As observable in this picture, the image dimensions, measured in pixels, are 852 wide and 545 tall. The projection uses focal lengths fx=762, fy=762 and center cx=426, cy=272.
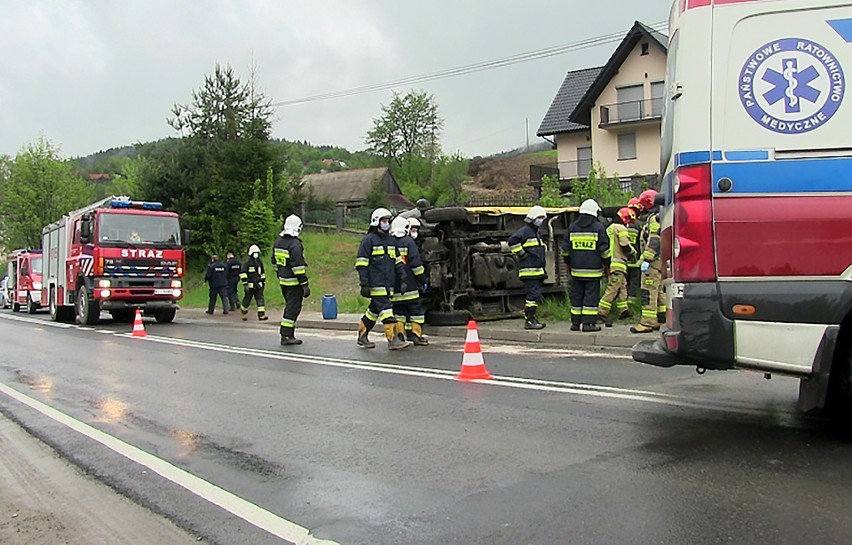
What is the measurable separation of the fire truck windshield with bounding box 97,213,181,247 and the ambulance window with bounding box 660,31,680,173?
15.8 meters

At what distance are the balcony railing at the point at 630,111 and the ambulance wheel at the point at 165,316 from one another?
28.8m

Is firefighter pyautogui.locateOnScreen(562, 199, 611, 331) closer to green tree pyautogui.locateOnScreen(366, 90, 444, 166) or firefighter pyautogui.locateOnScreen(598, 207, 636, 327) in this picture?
firefighter pyautogui.locateOnScreen(598, 207, 636, 327)

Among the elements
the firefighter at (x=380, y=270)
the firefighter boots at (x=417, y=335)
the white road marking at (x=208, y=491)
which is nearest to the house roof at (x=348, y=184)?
the firefighter boots at (x=417, y=335)

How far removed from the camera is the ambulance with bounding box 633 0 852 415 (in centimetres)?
444

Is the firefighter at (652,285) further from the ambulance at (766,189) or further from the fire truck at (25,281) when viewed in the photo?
the fire truck at (25,281)

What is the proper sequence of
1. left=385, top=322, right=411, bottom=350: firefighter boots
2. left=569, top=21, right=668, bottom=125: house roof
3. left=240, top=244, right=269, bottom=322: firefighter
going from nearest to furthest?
left=385, top=322, right=411, bottom=350: firefighter boots < left=240, top=244, right=269, bottom=322: firefighter < left=569, top=21, right=668, bottom=125: house roof

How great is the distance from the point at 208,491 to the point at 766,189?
377cm

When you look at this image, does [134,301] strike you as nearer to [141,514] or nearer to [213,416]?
[213,416]

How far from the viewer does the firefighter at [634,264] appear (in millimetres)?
11777

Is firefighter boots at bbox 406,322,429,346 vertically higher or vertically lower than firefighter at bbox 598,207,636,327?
lower

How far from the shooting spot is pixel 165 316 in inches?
803

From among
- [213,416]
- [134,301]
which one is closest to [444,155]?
[134,301]

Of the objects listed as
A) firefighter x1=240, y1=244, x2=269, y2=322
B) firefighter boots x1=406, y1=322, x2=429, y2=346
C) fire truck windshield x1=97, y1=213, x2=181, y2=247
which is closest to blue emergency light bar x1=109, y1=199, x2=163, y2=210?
fire truck windshield x1=97, y1=213, x2=181, y2=247

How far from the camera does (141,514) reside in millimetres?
4227
